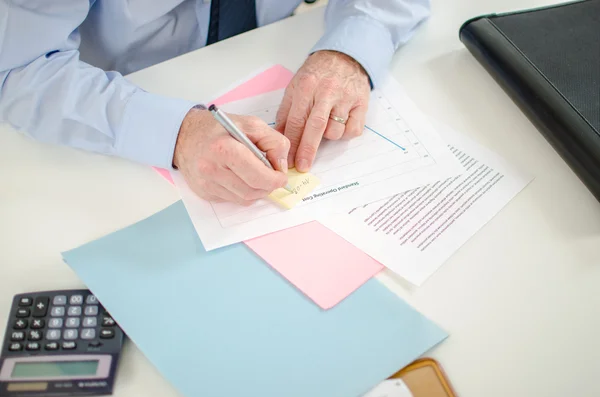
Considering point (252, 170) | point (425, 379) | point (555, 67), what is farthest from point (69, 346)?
point (555, 67)

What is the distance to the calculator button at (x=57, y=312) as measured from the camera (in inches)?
22.1

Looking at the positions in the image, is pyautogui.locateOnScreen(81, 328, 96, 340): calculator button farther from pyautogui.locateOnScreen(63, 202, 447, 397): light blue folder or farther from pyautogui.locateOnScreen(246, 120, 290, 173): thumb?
pyautogui.locateOnScreen(246, 120, 290, 173): thumb

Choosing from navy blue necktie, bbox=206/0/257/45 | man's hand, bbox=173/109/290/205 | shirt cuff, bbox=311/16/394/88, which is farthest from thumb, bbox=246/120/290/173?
navy blue necktie, bbox=206/0/257/45

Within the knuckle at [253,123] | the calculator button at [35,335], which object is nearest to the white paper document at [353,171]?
the knuckle at [253,123]

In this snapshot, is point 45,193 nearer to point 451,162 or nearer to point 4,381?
point 4,381

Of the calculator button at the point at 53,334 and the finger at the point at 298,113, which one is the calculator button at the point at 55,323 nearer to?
the calculator button at the point at 53,334

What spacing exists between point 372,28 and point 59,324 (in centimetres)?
65

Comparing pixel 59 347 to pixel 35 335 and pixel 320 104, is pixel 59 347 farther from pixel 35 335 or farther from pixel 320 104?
pixel 320 104

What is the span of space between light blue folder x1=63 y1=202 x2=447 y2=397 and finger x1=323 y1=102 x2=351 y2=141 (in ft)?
0.73

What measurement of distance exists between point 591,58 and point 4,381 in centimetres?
92

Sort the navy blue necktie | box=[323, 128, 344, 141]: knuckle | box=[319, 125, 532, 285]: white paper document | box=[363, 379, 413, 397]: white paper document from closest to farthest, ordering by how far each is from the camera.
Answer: box=[363, 379, 413, 397]: white paper document < box=[319, 125, 532, 285]: white paper document < box=[323, 128, 344, 141]: knuckle < the navy blue necktie

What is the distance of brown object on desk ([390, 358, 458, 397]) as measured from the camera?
0.52m

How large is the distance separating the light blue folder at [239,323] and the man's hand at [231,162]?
77 mm

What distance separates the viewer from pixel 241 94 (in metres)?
0.81
